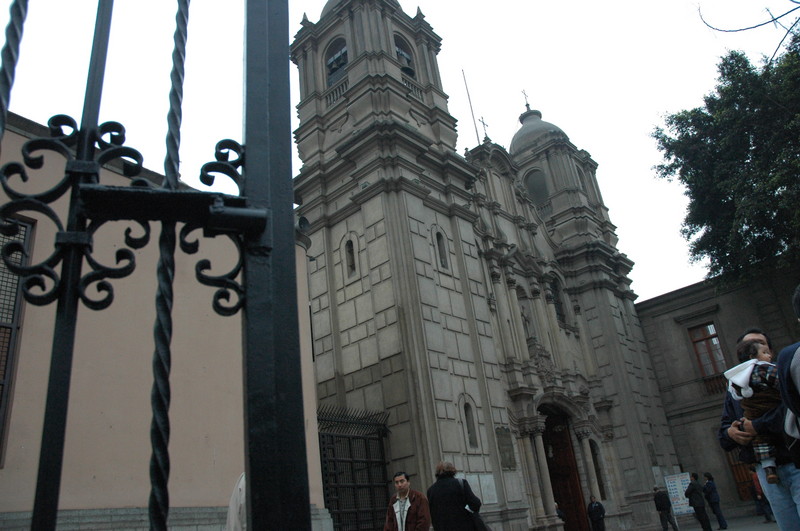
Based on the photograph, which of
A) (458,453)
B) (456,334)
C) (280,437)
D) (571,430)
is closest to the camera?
(280,437)

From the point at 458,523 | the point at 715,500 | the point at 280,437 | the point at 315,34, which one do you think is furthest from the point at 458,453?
the point at 315,34

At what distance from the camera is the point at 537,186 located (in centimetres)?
2784

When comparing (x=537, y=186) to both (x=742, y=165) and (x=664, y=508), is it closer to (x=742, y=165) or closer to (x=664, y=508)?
(x=742, y=165)

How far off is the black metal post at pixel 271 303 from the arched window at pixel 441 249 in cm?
1402

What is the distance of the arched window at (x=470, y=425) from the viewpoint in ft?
46.5

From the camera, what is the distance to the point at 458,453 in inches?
530

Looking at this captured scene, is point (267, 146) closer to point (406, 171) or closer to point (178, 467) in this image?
point (178, 467)

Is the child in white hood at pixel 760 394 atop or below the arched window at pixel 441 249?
below

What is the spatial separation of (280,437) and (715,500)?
19.2 metres

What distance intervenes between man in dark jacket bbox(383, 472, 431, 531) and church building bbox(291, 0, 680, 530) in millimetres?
5181

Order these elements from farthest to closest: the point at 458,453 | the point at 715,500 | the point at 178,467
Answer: the point at 715,500 < the point at 458,453 < the point at 178,467

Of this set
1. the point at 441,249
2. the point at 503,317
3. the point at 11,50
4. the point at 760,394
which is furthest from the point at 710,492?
the point at 11,50

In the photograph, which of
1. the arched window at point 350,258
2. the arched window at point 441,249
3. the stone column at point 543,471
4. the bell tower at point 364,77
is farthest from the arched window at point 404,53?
the stone column at point 543,471

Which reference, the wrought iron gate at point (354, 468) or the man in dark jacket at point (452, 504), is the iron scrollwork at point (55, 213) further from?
the wrought iron gate at point (354, 468)
